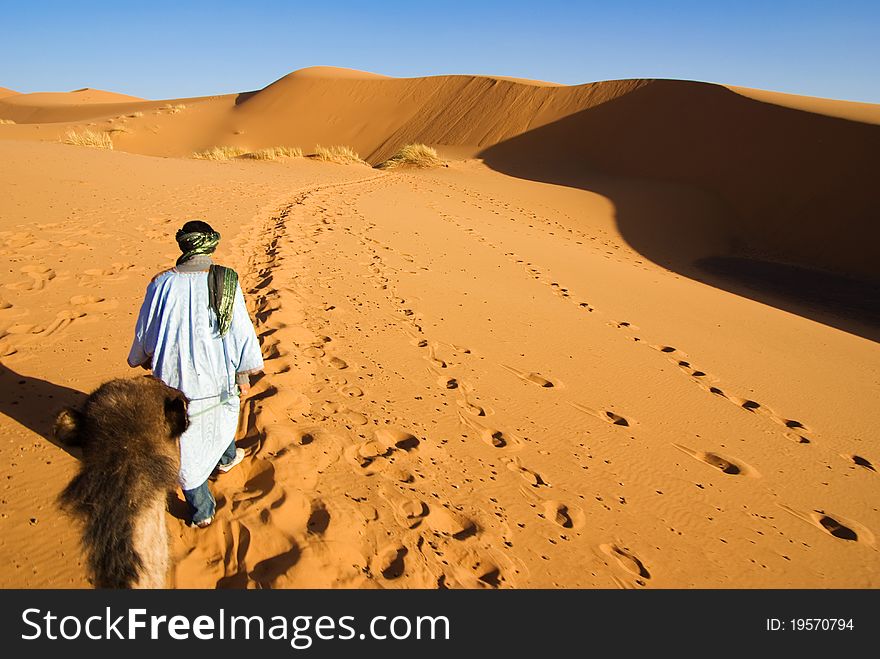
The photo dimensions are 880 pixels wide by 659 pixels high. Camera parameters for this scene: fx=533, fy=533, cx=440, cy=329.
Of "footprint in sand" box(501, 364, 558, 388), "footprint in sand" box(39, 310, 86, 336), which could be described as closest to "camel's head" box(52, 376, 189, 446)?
"footprint in sand" box(39, 310, 86, 336)

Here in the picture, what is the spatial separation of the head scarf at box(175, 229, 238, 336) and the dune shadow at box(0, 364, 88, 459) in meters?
1.22

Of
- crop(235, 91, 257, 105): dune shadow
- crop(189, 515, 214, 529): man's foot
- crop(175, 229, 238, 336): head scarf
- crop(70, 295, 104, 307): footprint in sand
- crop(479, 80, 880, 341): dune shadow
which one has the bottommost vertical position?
crop(189, 515, 214, 529): man's foot

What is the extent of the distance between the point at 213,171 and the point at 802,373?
1276cm

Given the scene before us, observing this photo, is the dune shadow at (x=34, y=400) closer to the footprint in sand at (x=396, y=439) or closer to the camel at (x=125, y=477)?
the camel at (x=125, y=477)

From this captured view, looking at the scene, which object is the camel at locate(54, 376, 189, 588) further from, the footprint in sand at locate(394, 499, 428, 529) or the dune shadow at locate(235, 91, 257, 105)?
the dune shadow at locate(235, 91, 257, 105)

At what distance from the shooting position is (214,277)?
2283mm

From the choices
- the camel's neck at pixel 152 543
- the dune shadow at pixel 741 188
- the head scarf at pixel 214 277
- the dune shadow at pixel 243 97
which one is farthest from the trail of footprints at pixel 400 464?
the dune shadow at pixel 243 97

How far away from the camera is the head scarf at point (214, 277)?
2266mm

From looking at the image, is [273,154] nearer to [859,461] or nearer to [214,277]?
[214,277]

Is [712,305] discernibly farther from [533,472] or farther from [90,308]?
[90,308]

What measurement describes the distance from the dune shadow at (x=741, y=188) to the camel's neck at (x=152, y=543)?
9.10 meters

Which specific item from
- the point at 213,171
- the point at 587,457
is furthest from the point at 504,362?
the point at 213,171

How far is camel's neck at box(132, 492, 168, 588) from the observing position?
78.7 inches
